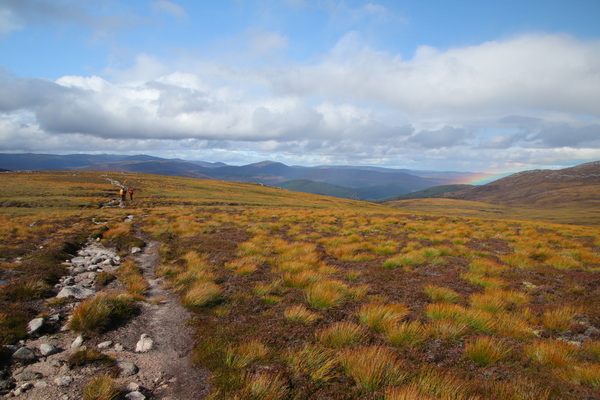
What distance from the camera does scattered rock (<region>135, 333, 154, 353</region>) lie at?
216 inches

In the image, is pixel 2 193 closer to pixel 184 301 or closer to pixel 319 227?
pixel 319 227

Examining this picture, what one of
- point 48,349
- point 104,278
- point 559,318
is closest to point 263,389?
point 48,349

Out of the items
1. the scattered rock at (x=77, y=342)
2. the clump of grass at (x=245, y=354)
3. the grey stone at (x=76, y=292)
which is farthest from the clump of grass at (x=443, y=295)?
the grey stone at (x=76, y=292)

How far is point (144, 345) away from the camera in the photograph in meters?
5.56

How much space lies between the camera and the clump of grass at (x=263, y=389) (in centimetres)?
397

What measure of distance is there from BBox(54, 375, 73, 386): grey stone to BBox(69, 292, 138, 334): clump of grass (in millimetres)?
1680

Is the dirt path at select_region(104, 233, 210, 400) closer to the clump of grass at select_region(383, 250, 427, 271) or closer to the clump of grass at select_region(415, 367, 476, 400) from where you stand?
the clump of grass at select_region(415, 367, 476, 400)

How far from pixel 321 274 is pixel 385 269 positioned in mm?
2988

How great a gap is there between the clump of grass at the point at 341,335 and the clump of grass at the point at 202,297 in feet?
11.0

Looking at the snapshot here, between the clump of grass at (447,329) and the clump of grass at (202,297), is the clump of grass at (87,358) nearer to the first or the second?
the clump of grass at (202,297)

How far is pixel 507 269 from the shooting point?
11.4 metres

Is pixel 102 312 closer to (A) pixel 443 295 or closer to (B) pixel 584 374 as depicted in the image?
(A) pixel 443 295

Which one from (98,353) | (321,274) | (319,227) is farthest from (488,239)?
(98,353)

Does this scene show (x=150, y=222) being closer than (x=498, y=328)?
No
